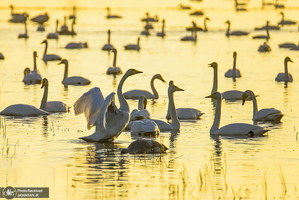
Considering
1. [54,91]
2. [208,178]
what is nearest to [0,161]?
[208,178]

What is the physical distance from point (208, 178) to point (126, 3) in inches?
5175

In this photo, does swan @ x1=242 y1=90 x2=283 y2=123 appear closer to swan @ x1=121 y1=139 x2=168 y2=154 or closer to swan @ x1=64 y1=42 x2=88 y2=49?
swan @ x1=121 y1=139 x2=168 y2=154

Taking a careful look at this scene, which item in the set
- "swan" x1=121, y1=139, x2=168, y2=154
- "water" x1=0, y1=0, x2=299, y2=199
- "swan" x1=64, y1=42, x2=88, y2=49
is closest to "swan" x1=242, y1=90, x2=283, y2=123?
"water" x1=0, y1=0, x2=299, y2=199

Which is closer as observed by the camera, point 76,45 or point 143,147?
point 143,147

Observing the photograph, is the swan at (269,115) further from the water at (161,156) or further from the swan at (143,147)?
the swan at (143,147)

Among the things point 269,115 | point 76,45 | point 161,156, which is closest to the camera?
point 161,156

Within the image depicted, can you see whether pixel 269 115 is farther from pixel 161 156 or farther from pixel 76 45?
pixel 76 45

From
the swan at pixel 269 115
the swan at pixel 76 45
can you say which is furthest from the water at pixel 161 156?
the swan at pixel 76 45

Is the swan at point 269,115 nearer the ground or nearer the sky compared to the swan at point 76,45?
nearer the ground

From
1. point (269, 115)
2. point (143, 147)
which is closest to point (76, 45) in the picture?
point (269, 115)

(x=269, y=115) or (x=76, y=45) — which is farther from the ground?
(x=76, y=45)

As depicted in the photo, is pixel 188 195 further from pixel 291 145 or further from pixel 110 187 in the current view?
pixel 291 145

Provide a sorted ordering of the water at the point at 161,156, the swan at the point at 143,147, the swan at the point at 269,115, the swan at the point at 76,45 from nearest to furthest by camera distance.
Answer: the water at the point at 161,156
the swan at the point at 143,147
the swan at the point at 269,115
the swan at the point at 76,45

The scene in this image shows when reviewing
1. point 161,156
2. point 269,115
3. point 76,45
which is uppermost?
point 76,45
